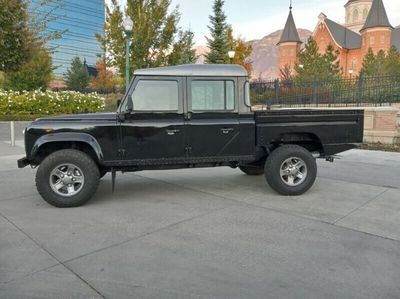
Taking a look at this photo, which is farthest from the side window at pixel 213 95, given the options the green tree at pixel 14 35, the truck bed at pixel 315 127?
the green tree at pixel 14 35

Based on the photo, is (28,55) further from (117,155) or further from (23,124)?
(117,155)

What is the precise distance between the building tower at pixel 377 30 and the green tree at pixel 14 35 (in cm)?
7729

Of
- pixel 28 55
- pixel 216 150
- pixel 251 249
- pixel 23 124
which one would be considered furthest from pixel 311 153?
pixel 23 124

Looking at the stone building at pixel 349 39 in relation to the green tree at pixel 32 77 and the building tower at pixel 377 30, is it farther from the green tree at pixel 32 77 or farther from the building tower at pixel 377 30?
the green tree at pixel 32 77

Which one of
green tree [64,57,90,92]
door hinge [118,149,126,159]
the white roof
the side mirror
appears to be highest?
green tree [64,57,90,92]

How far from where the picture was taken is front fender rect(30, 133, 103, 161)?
5.12 metres

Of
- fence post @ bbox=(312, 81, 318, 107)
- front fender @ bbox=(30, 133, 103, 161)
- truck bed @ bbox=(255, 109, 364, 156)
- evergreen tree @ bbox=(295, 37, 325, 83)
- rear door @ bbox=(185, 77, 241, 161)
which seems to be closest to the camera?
front fender @ bbox=(30, 133, 103, 161)

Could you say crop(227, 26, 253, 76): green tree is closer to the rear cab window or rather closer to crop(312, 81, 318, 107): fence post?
crop(312, 81, 318, 107): fence post

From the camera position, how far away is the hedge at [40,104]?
46.1 ft

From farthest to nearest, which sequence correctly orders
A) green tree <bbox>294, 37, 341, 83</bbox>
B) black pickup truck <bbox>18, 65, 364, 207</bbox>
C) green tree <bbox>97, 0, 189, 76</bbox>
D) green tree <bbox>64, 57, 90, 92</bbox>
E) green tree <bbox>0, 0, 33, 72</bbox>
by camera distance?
green tree <bbox>64, 57, 90, 92</bbox> → green tree <bbox>294, 37, 341, 83</bbox> → green tree <bbox>97, 0, 189, 76</bbox> → green tree <bbox>0, 0, 33, 72</bbox> → black pickup truck <bbox>18, 65, 364, 207</bbox>

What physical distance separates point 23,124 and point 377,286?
1361cm

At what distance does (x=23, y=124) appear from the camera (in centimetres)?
1363

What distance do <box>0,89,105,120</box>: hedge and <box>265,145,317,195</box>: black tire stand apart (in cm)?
1154

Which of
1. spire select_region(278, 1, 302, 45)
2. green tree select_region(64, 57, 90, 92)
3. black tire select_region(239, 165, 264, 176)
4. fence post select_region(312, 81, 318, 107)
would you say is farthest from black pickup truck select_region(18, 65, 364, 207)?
spire select_region(278, 1, 302, 45)
